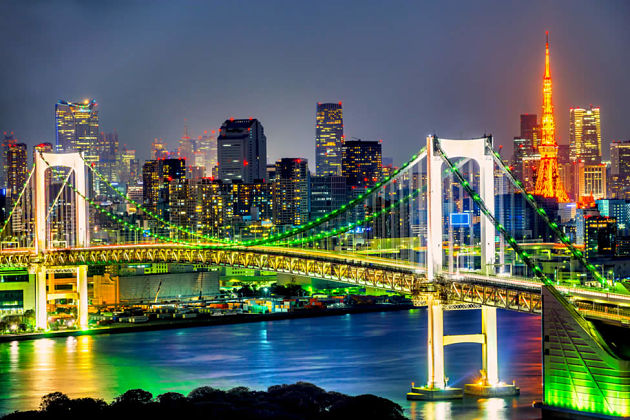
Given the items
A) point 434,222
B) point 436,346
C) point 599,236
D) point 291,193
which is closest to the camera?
point 436,346

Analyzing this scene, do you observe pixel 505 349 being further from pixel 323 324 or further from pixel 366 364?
pixel 323 324

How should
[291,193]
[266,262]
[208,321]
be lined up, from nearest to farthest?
[266,262] < [208,321] < [291,193]

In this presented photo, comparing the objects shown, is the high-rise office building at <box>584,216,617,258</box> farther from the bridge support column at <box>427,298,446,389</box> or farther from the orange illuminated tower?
the bridge support column at <box>427,298,446,389</box>

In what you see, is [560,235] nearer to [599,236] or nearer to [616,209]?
[599,236]

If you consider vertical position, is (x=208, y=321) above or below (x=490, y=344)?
below

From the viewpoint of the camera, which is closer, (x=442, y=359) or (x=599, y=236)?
(x=442, y=359)

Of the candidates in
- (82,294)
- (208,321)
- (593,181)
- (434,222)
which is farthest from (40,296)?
(593,181)

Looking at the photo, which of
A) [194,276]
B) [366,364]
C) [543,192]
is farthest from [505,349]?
[543,192]
